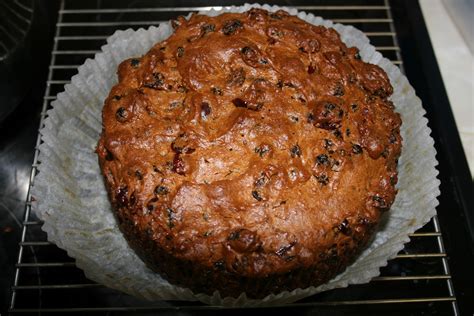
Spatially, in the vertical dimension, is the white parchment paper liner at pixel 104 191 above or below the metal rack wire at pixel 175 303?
above

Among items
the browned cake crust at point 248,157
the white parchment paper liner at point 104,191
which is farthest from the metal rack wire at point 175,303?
the browned cake crust at point 248,157

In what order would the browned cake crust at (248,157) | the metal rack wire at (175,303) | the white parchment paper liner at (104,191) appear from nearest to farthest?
the browned cake crust at (248,157)
the white parchment paper liner at (104,191)
the metal rack wire at (175,303)

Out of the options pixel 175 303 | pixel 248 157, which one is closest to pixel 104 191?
pixel 175 303

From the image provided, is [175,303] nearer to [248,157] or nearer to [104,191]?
[104,191]

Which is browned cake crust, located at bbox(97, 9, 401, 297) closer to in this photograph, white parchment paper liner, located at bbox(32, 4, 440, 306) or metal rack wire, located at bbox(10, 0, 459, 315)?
white parchment paper liner, located at bbox(32, 4, 440, 306)

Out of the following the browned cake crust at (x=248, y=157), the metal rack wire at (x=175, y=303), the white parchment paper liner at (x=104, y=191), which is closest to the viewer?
the browned cake crust at (x=248, y=157)

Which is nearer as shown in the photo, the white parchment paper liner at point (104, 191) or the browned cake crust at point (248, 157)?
the browned cake crust at point (248, 157)

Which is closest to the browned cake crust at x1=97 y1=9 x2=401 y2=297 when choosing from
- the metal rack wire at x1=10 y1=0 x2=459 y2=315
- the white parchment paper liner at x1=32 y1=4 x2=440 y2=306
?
the white parchment paper liner at x1=32 y1=4 x2=440 y2=306

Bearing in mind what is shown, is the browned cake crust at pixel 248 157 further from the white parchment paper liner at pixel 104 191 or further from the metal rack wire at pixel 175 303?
the metal rack wire at pixel 175 303
